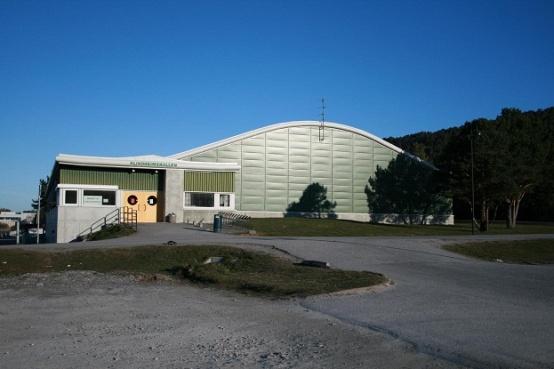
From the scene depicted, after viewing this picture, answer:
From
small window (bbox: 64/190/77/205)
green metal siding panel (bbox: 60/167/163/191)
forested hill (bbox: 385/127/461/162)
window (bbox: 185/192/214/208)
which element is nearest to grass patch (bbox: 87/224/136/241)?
small window (bbox: 64/190/77/205)

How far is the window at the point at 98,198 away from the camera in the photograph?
39.5 meters

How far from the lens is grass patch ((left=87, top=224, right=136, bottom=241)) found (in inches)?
1289

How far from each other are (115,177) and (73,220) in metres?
7.32

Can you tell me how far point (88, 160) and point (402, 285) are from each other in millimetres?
34317

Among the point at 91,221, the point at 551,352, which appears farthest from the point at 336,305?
the point at 91,221

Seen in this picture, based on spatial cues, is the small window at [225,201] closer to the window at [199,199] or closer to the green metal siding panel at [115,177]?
the window at [199,199]

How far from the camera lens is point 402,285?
1458 centimetres

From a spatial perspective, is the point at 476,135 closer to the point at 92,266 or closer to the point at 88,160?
the point at 88,160

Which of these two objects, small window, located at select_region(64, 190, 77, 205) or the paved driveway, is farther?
small window, located at select_region(64, 190, 77, 205)

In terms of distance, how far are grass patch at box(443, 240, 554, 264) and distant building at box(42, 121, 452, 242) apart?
896 inches

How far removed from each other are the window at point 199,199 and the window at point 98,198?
25.2 feet

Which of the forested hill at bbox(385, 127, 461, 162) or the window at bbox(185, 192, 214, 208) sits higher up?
the forested hill at bbox(385, 127, 461, 162)

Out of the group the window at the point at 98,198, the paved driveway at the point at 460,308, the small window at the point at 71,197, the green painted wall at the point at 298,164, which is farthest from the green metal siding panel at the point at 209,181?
the paved driveway at the point at 460,308

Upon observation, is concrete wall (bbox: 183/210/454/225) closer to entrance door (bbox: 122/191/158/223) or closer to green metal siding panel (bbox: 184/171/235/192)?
green metal siding panel (bbox: 184/171/235/192)
